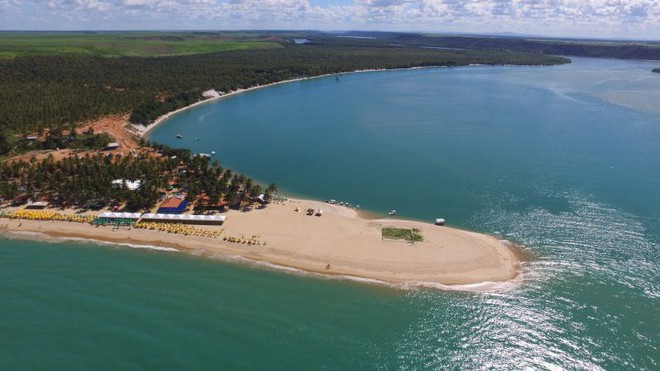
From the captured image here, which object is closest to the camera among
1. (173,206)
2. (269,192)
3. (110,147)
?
(173,206)

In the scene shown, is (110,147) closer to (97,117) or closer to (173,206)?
(97,117)

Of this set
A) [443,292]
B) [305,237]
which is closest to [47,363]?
[305,237]

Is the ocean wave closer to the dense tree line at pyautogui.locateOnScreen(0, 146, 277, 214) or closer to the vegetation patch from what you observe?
the dense tree line at pyautogui.locateOnScreen(0, 146, 277, 214)

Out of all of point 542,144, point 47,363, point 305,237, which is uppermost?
point 542,144

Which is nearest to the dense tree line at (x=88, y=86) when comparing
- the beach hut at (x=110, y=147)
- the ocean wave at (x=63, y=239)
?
the beach hut at (x=110, y=147)

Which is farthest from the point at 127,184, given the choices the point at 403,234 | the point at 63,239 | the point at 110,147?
the point at 403,234

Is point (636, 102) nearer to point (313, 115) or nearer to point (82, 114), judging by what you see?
point (313, 115)
